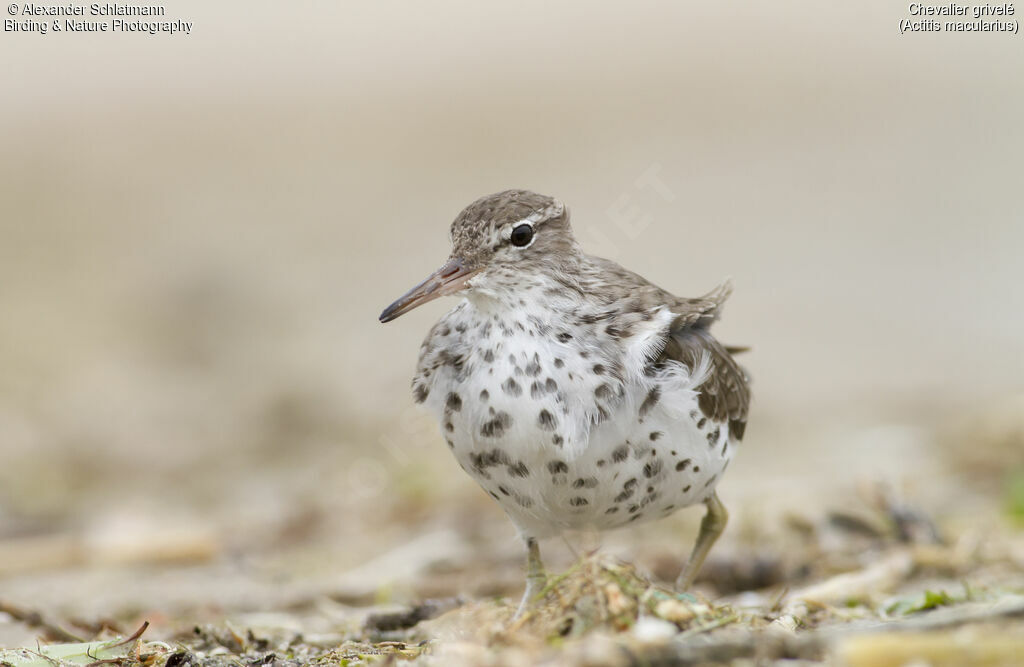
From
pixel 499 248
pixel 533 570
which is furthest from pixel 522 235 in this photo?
pixel 533 570

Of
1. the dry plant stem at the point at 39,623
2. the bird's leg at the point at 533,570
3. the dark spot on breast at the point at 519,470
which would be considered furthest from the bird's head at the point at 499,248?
the dry plant stem at the point at 39,623

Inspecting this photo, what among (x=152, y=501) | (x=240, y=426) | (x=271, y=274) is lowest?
(x=152, y=501)

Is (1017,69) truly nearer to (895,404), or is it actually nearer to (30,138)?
(895,404)

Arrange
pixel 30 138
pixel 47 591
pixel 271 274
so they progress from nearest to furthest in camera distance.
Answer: pixel 47 591, pixel 271 274, pixel 30 138

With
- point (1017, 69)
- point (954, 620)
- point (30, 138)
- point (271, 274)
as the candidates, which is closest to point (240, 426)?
point (271, 274)

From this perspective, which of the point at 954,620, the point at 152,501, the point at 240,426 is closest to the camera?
the point at 954,620

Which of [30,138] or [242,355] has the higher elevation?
[30,138]

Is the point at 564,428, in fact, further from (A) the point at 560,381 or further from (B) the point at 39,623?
(B) the point at 39,623
